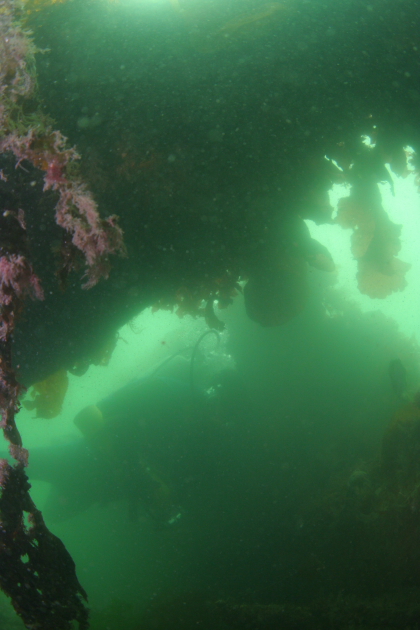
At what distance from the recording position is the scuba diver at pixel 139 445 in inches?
423

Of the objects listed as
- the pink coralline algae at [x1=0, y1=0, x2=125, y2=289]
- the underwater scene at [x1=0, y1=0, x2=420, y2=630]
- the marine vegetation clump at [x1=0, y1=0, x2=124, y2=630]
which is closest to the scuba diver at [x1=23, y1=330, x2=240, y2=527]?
the underwater scene at [x1=0, y1=0, x2=420, y2=630]

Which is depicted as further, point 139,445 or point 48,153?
point 139,445

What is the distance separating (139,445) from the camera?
11.3 metres

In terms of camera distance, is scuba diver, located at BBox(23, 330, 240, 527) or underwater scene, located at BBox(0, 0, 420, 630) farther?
scuba diver, located at BBox(23, 330, 240, 527)

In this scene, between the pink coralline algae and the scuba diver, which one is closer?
the pink coralline algae

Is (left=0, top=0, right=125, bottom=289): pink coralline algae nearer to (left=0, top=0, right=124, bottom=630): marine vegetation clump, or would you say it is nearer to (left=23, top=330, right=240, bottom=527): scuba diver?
(left=0, top=0, right=124, bottom=630): marine vegetation clump

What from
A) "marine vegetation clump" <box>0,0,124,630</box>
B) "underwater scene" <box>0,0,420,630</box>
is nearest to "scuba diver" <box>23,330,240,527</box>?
"underwater scene" <box>0,0,420,630</box>

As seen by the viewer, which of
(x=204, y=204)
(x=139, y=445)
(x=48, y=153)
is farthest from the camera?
(x=139, y=445)

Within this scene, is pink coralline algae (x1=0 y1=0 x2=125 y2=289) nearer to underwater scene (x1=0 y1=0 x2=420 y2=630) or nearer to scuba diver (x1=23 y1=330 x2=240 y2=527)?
underwater scene (x1=0 y1=0 x2=420 y2=630)

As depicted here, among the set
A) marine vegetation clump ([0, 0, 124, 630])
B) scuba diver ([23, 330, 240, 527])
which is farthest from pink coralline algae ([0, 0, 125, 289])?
scuba diver ([23, 330, 240, 527])

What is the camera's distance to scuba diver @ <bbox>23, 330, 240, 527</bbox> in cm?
1075

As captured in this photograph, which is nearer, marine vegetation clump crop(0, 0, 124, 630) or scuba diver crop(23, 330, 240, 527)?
marine vegetation clump crop(0, 0, 124, 630)

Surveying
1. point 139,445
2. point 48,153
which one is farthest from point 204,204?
point 139,445

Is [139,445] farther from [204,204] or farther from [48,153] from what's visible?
[48,153]
